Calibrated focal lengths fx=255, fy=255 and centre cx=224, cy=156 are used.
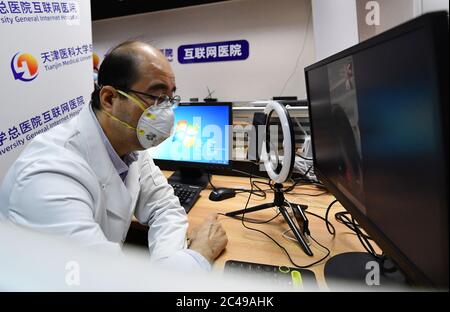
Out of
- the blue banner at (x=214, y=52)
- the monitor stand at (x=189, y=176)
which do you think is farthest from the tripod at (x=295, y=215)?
the blue banner at (x=214, y=52)

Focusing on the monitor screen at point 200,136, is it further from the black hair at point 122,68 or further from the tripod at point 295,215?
the black hair at point 122,68

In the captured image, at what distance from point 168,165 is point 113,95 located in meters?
0.59

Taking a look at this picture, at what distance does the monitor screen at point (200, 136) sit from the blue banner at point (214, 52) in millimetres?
3002

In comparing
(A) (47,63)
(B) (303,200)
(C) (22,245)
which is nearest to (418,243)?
(C) (22,245)

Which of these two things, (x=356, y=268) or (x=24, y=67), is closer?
(x=356, y=268)

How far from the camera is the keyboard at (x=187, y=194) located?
1062 mm

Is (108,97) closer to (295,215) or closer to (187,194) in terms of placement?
(187,194)

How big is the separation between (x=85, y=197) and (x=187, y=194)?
52 cm

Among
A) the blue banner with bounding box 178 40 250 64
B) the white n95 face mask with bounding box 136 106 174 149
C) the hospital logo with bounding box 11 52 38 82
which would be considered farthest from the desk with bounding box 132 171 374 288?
the blue banner with bounding box 178 40 250 64

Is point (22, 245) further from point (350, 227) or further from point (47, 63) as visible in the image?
point (47, 63)

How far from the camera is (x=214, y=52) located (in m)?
4.09

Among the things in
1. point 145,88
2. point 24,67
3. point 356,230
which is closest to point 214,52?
point 24,67

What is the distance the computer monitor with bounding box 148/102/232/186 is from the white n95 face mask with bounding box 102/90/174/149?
15.2 inches

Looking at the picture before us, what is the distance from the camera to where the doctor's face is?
80 cm
